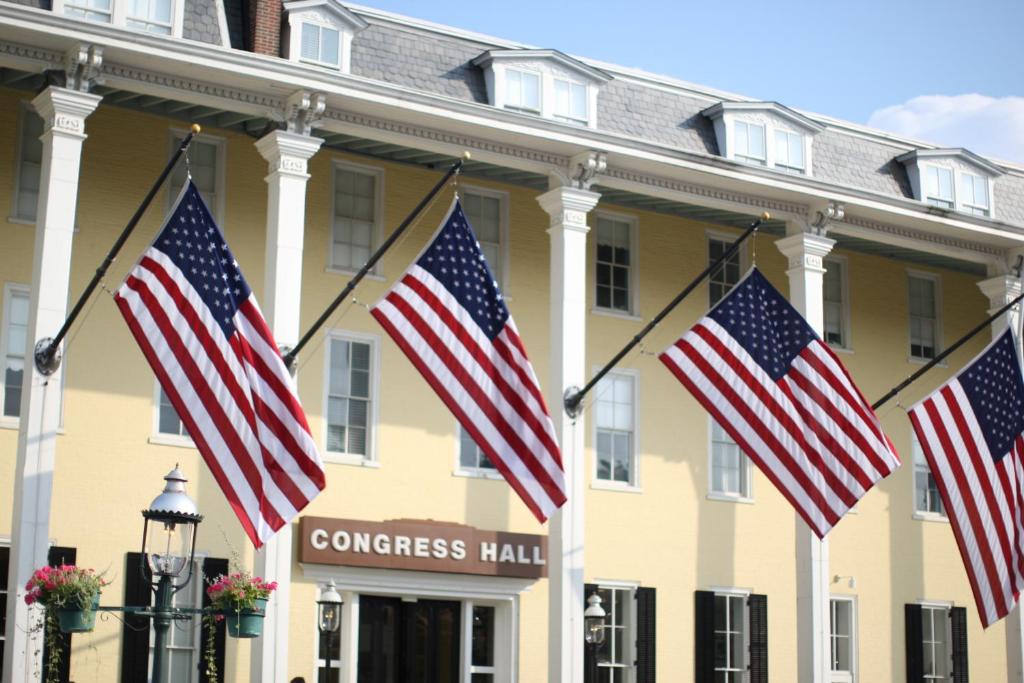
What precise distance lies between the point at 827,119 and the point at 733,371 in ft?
33.4

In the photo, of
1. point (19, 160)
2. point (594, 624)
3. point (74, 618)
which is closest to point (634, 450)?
point (594, 624)

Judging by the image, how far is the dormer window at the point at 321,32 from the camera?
23453 mm

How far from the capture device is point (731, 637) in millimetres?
28062

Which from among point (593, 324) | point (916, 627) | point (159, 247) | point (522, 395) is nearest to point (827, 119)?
point (593, 324)

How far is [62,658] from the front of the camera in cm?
2188

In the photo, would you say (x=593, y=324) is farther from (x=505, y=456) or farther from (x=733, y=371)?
(x=505, y=456)

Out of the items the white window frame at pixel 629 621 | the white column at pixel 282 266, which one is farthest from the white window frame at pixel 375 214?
the white window frame at pixel 629 621

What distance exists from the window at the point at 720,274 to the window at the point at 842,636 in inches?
228

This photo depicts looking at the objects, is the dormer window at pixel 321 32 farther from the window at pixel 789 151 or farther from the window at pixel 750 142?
the window at pixel 789 151

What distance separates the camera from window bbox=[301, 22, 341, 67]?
77.6 feet

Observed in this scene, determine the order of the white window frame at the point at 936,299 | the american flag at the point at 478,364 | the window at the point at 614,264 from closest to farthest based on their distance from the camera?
the american flag at the point at 478,364, the window at the point at 614,264, the white window frame at the point at 936,299

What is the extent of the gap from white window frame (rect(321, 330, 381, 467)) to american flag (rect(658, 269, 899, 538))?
19.1 feet

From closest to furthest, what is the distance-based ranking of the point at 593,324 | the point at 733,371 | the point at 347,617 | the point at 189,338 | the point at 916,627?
1. the point at 189,338
2. the point at 733,371
3. the point at 347,617
4. the point at 593,324
5. the point at 916,627

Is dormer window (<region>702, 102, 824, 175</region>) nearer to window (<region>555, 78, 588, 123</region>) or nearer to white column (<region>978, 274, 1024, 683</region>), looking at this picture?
window (<region>555, 78, 588, 123</region>)
